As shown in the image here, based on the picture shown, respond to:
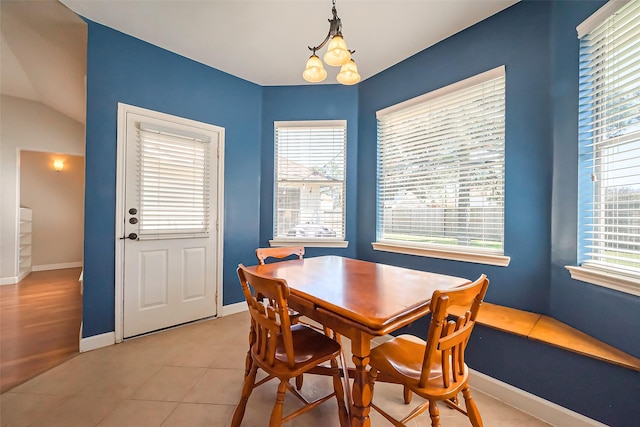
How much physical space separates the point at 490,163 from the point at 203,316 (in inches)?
125

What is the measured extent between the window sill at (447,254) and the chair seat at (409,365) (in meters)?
1.07

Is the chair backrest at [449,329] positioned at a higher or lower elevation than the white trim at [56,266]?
higher

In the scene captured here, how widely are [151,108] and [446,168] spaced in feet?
9.49

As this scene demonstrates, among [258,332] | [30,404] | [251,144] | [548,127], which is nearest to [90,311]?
[30,404]

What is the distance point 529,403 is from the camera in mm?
1538

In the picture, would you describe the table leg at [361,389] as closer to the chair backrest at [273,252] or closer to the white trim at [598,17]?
the chair backrest at [273,252]

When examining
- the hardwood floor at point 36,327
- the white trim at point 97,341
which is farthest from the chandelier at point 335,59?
the hardwood floor at point 36,327

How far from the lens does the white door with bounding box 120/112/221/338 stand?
2416 millimetres

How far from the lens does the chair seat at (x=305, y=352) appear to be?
3.86 feet

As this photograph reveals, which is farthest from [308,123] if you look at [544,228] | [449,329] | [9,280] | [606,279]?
[9,280]

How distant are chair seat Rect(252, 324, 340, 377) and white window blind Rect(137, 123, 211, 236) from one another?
6.09ft

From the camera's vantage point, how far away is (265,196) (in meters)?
3.26

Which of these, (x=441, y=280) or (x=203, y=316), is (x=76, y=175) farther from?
(x=441, y=280)

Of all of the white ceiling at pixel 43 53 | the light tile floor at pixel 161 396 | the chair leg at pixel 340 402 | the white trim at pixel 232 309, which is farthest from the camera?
the white trim at pixel 232 309
